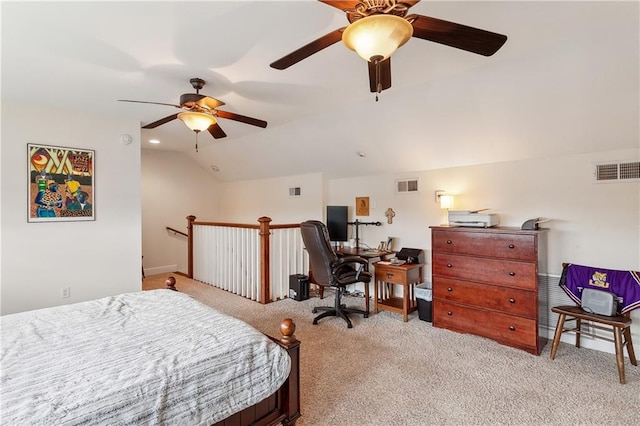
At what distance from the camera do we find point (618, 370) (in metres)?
2.37

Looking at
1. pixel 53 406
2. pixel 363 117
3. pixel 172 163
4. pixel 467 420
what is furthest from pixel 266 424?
pixel 172 163

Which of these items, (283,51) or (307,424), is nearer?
(307,424)

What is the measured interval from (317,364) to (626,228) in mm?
2979

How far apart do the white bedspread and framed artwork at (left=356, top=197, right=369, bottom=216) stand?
126 inches

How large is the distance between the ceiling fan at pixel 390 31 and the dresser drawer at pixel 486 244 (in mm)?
1979

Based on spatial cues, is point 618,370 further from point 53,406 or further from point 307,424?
point 53,406

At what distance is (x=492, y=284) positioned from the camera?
3047 mm

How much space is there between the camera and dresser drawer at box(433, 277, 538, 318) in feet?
9.32

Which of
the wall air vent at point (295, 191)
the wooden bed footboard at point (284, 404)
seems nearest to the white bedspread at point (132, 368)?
the wooden bed footboard at point (284, 404)

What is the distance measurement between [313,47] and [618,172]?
9.96 feet

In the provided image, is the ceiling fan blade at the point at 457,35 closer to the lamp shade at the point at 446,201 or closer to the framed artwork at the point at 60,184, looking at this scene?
the lamp shade at the point at 446,201

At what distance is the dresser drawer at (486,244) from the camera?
2.85 metres

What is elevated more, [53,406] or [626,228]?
[626,228]

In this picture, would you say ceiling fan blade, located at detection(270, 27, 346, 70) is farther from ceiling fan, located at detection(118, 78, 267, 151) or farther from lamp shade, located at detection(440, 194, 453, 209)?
lamp shade, located at detection(440, 194, 453, 209)
